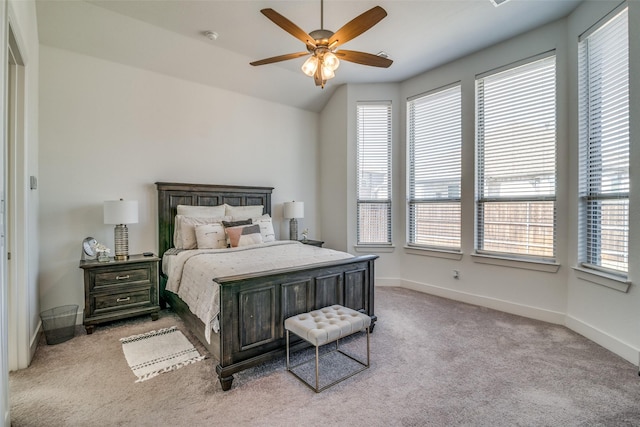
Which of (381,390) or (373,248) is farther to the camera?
(373,248)

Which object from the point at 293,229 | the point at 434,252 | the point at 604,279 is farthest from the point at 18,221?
the point at 604,279

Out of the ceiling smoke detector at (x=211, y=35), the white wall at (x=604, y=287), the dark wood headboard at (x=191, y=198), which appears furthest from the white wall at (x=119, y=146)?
the white wall at (x=604, y=287)

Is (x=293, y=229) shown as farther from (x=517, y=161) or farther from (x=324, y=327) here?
(x=517, y=161)

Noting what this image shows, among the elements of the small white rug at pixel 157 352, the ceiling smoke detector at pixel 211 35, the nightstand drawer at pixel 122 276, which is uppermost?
the ceiling smoke detector at pixel 211 35

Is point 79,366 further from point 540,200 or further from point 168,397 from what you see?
point 540,200

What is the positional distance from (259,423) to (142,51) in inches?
157

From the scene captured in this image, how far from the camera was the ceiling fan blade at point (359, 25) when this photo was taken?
2131 mm

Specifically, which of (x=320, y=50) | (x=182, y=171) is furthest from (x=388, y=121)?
(x=182, y=171)

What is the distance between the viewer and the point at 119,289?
10.6 ft

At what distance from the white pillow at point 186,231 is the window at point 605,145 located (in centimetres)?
417

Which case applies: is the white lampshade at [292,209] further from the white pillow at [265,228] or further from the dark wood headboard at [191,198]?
the white pillow at [265,228]

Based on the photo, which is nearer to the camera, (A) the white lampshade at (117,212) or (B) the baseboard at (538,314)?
(B) the baseboard at (538,314)

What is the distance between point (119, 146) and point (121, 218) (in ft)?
3.27

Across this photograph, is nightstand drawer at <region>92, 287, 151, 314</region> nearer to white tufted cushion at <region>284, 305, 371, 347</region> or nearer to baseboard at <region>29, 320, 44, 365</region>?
baseboard at <region>29, 320, 44, 365</region>
